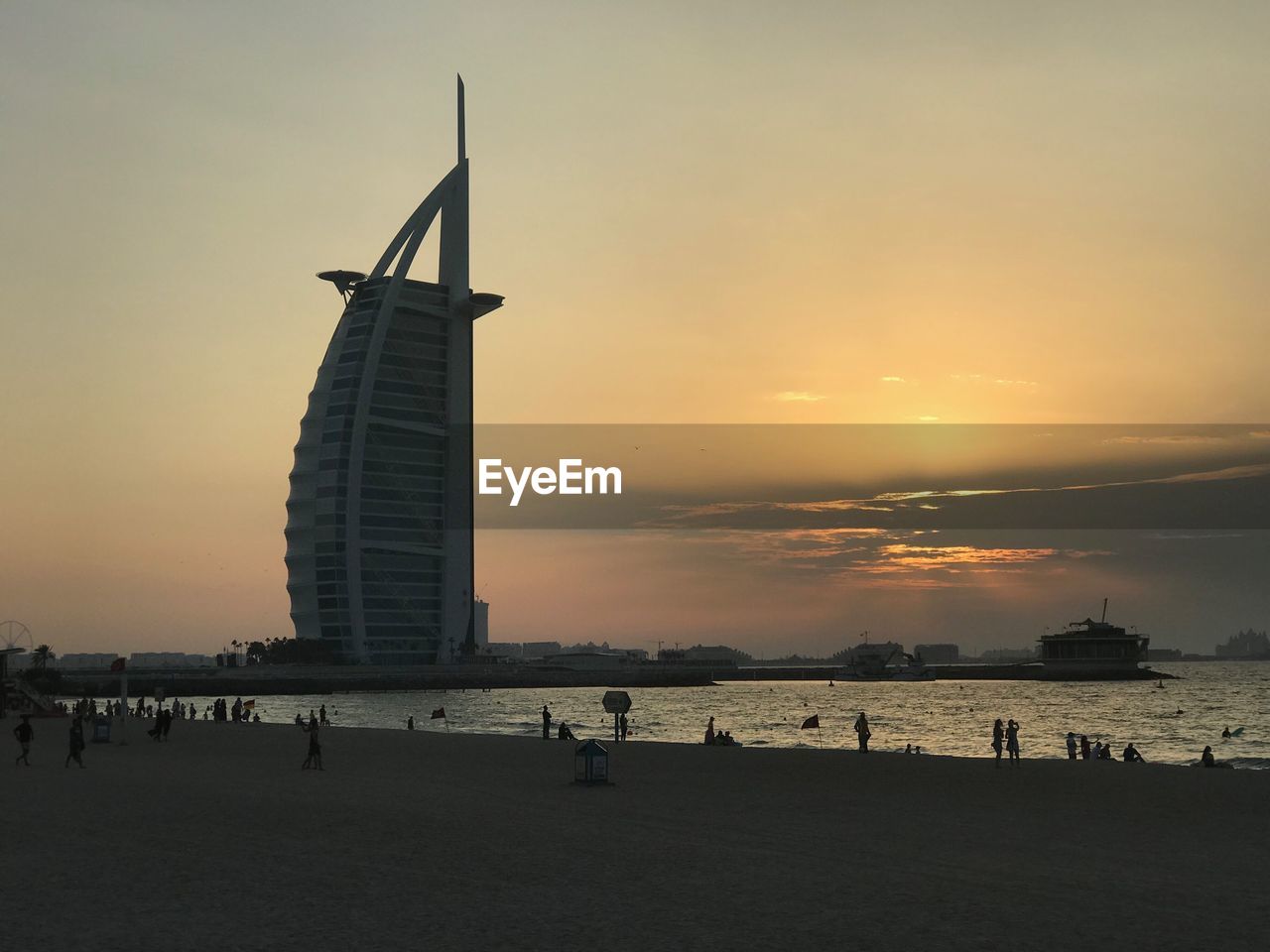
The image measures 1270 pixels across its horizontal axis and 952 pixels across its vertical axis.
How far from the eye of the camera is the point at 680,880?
1786cm

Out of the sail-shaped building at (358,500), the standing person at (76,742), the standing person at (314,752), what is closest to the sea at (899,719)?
the sail-shaped building at (358,500)

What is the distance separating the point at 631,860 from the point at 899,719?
87609 mm

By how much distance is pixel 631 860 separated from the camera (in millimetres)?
19750

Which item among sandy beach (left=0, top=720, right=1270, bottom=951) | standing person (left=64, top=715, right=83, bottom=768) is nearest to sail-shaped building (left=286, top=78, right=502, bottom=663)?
standing person (left=64, top=715, right=83, bottom=768)

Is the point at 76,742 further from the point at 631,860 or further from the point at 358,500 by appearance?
the point at 358,500

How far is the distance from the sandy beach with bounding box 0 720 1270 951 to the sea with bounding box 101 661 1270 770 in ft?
100

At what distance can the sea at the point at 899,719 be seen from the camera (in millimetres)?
70625

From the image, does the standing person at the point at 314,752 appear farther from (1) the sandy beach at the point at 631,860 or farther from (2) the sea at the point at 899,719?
(2) the sea at the point at 899,719

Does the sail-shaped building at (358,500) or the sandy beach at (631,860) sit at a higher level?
the sail-shaped building at (358,500)

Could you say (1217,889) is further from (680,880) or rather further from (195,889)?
(195,889)

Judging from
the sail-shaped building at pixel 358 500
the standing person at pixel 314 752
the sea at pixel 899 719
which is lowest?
the sea at pixel 899 719

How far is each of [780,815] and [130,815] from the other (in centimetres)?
1354

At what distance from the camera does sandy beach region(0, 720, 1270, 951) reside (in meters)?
14.5

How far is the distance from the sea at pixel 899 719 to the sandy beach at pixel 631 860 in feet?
100
